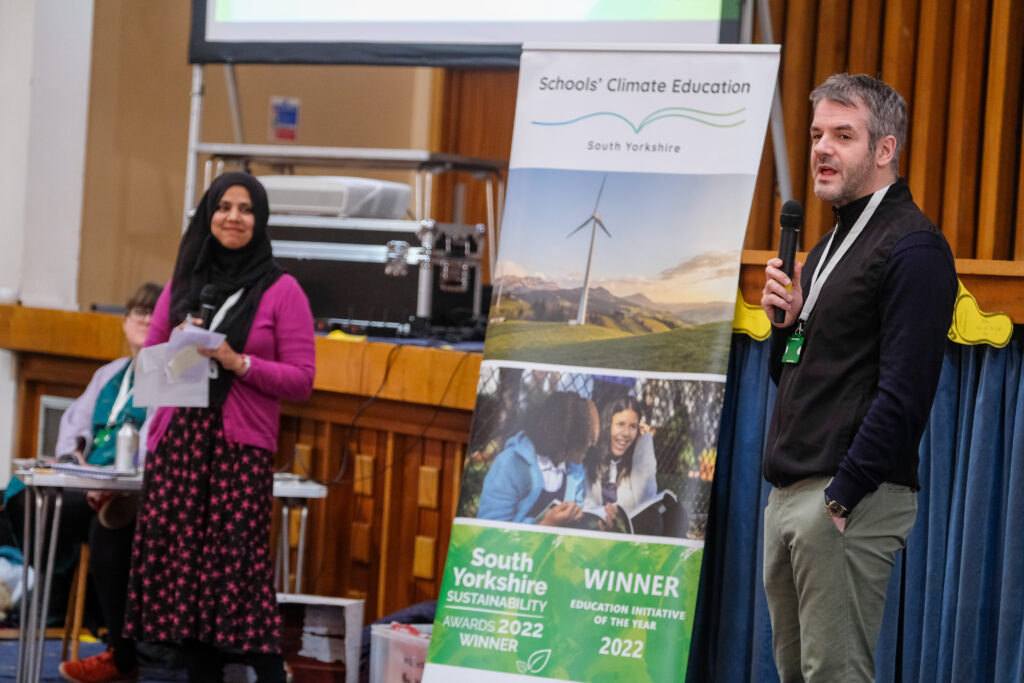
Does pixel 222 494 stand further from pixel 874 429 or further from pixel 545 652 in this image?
pixel 874 429

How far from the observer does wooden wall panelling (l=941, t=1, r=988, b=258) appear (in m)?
3.48

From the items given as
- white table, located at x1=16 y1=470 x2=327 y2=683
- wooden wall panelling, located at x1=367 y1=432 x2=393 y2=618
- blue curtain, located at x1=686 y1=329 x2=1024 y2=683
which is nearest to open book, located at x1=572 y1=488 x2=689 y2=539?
blue curtain, located at x1=686 y1=329 x2=1024 y2=683

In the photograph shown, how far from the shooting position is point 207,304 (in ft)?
10.2

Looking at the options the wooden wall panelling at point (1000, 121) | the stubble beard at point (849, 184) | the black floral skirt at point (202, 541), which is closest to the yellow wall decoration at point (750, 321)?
the stubble beard at point (849, 184)

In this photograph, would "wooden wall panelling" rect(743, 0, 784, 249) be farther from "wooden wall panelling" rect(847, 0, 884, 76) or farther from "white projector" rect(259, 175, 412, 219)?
"white projector" rect(259, 175, 412, 219)

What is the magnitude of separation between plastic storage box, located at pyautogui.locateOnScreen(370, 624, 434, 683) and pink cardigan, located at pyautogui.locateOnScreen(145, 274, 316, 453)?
575 mm

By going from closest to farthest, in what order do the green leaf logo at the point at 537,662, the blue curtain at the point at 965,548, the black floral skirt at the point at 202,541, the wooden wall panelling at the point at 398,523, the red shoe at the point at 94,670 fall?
the blue curtain at the point at 965,548, the green leaf logo at the point at 537,662, the black floral skirt at the point at 202,541, the red shoe at the point at 94,670, the wooden wall panelling at the point at 398,523

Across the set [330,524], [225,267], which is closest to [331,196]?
[330,524]

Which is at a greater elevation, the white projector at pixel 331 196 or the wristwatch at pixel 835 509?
the white projector at pixel 331 196

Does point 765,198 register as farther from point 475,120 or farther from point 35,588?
point 475,120

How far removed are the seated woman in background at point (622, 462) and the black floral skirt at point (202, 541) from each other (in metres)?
0.94

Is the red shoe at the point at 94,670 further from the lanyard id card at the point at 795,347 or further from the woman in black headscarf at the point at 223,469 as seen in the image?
the lanyard id card at the point at 795,347

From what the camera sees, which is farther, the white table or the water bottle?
the water bottle

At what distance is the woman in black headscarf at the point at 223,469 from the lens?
3074 millimetres
